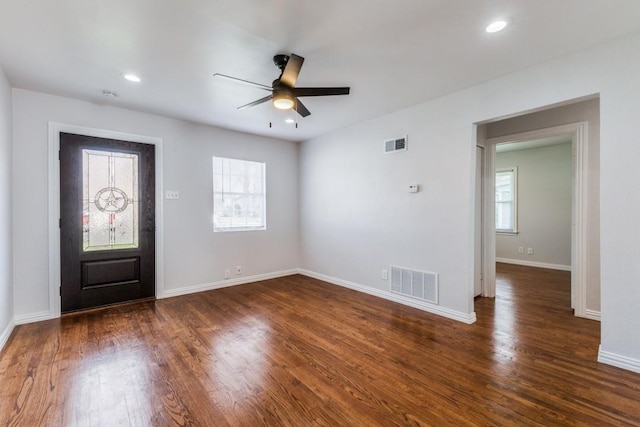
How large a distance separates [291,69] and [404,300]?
314cm

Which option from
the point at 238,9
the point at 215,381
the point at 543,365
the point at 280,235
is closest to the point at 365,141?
the point at 280,235

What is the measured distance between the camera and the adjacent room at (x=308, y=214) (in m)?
1.97

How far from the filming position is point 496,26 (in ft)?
6.91

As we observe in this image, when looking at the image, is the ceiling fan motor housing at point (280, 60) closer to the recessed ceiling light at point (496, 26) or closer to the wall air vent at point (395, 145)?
the recessed ceiling light at point (496, 26)

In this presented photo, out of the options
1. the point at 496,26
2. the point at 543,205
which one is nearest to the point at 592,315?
the point at 496,26

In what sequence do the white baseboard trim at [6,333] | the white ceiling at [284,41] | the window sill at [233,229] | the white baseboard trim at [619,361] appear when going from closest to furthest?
the white ceiling at [284,41], the white baseboard trim at [619,361], the white baseboard trim at [6,333], the window sill at [233,229]

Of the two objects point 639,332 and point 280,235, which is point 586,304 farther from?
point 280,235

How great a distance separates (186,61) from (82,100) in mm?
1956

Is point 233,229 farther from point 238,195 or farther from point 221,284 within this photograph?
point 221,284

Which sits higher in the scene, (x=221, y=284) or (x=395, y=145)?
(x=395, y=145)

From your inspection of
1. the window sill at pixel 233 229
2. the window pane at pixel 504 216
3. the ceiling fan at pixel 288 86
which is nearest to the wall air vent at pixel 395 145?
the ceiling fan at pixel 288 86

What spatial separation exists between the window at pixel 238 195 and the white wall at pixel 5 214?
7.53 feet

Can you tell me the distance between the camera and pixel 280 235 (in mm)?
5531

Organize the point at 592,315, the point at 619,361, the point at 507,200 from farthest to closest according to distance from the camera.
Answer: the point at 507,200
the point at 592,315
the point at 619,361
